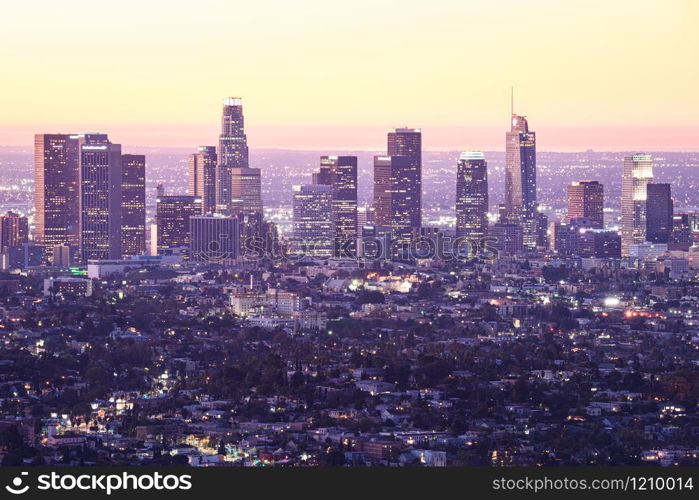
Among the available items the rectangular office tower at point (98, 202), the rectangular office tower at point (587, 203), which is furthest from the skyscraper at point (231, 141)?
the rectangular office tower at point (587, 203)

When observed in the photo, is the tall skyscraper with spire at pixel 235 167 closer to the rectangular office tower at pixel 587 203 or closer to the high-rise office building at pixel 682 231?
the rectangular office tower at pixel 587 203

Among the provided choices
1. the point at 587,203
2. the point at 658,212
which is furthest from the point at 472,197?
the point at 658,212

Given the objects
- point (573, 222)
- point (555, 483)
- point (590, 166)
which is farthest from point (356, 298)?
point (555, 483)

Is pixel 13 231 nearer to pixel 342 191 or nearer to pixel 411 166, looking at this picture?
pixel 342 191

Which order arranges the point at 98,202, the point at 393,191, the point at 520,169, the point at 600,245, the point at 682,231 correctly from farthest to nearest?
1. the point at 520,169
2. the point at 393,191
3. the point at 682,231
4. the point at 600,245
5. the point at 98,202

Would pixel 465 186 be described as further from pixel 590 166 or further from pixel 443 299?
pixel 443 299

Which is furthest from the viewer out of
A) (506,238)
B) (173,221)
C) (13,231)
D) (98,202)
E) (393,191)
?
(393,191)
